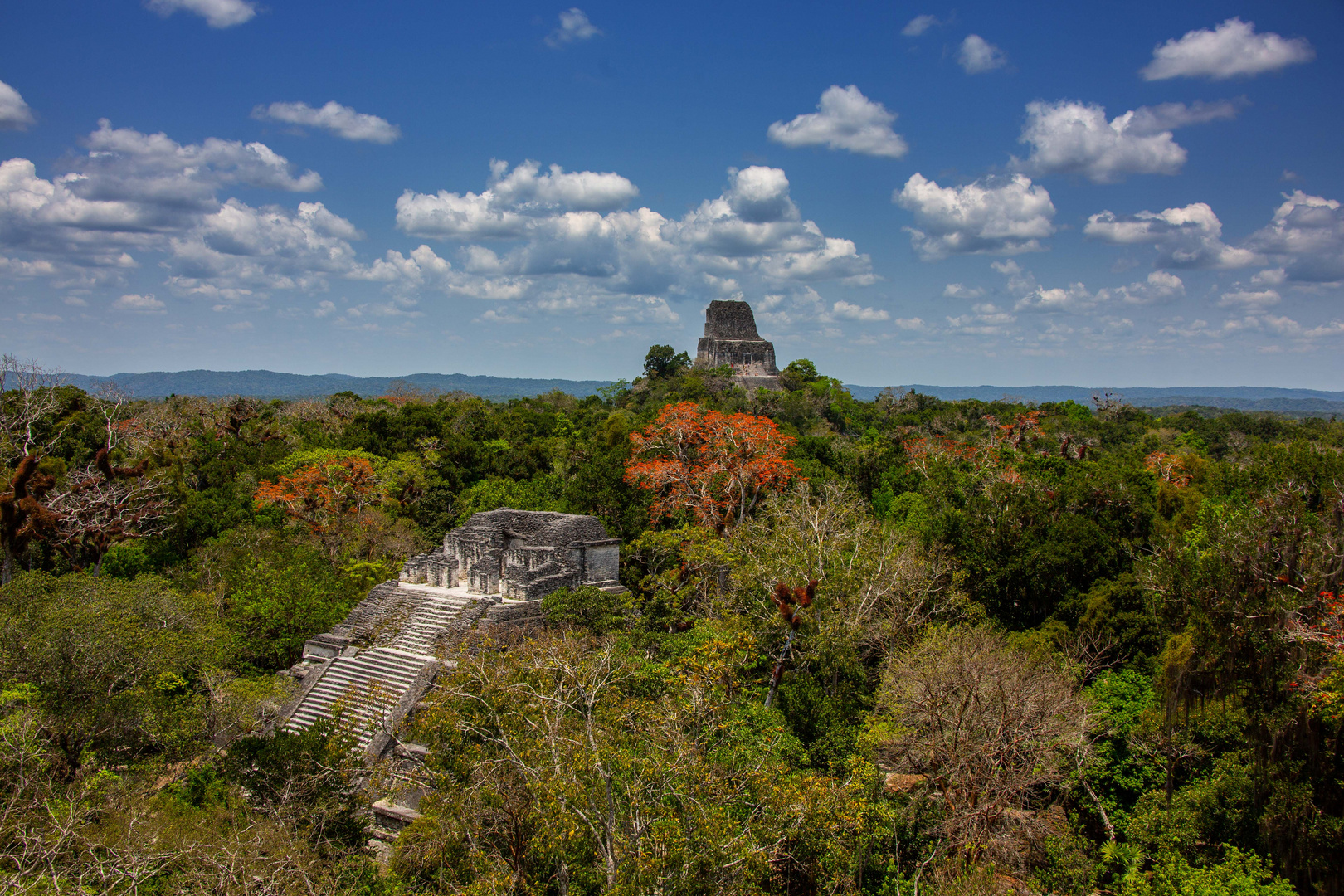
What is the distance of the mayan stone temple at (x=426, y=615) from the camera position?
42.5 feet

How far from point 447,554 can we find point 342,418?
65.9 feet

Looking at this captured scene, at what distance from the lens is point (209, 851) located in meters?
8.53

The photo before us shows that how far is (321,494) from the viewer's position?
21.4m

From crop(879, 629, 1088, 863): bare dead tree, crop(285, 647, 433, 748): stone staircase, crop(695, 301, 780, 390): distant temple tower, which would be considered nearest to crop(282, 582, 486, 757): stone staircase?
crop(285, 647, 433, 748): stone staircase

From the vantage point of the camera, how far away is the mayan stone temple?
42.5ft

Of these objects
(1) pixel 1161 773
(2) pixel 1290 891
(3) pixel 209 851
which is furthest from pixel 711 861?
(1) pixel 1161 773

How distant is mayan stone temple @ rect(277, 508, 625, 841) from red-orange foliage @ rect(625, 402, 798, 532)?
272 cm

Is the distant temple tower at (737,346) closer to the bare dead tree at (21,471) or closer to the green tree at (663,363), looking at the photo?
the green tree at (663,363)

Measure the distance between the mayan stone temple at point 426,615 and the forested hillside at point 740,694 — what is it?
919mm

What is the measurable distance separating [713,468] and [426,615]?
7.84m

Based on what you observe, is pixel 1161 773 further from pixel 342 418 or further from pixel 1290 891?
pixel 342 418

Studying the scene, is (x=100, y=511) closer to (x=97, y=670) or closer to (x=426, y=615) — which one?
(x=97, y=670)

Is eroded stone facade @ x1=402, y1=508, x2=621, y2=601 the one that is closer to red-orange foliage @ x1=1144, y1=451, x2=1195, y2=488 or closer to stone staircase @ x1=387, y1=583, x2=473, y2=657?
stone staircase @ x1=387, y1=583, x2=473, y2=657

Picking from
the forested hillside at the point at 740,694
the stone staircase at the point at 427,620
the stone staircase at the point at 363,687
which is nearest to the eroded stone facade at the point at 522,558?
the stone staircase at the point at 427,620
